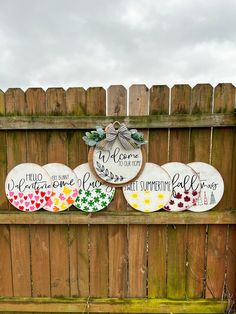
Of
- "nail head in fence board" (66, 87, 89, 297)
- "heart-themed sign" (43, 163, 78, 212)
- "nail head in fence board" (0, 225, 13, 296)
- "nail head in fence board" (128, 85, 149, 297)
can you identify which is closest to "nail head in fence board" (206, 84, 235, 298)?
"nail head in fence board" (128, 85, 149, 297)

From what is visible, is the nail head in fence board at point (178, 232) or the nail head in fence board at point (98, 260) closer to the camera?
the nail head in fence board at point (178, 232)

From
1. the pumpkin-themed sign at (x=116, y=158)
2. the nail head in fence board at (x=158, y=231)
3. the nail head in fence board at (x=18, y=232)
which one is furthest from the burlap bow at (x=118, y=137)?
the nail head in fence board at (x=18, y=232)

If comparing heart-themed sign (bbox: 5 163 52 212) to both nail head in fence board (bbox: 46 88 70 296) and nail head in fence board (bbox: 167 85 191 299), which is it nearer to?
nail head in fence board (bbox: 46 88 70 296)

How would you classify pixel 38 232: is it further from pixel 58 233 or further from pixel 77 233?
pixel 77 233

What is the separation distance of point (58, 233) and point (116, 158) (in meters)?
0.80

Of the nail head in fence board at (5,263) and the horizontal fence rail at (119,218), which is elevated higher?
the horizontal fence rail at (119,218)

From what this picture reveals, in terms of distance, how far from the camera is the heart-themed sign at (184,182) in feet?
7.11

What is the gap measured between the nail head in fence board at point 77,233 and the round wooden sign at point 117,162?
104mm

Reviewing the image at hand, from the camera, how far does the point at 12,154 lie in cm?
221

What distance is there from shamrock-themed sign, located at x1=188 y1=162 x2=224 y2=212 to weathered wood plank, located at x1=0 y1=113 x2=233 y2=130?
13.1 inches

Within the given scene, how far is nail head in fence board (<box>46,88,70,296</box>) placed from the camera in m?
2.12

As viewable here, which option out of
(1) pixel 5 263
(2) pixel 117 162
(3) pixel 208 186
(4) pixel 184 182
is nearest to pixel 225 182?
(3) pixel 208 186

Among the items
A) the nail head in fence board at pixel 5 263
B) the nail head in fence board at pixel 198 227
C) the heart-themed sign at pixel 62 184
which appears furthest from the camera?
the nail head in fence board at pixel 5 263

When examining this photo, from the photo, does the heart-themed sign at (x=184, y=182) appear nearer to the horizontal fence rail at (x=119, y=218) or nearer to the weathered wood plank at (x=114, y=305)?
the horizontal fence rail at (x=119, y=218)
